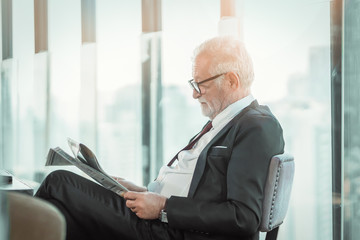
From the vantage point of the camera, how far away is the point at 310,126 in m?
2.01

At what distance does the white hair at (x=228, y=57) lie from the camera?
136 cm

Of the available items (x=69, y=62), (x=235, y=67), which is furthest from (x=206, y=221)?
(x=69, y=62)

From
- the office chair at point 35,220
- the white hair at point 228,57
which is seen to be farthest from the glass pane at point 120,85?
the office chair at point 35,220

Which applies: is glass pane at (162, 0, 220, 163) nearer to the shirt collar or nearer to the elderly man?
the shirt collar

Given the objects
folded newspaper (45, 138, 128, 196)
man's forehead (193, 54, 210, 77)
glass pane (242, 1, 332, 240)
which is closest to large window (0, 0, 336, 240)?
glass pane (242, 1, 332, 240)

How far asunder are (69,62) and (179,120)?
1.21 m

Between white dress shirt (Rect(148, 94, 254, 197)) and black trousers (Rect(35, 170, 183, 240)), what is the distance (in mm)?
194

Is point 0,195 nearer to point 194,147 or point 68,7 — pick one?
point 194,147

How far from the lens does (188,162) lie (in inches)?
55.2

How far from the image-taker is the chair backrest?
3.67ft

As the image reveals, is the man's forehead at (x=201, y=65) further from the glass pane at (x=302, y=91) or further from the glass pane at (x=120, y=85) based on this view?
the glass pane at (x=120, y=85)

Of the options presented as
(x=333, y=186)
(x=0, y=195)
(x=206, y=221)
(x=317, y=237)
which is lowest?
(x=317, y=237)

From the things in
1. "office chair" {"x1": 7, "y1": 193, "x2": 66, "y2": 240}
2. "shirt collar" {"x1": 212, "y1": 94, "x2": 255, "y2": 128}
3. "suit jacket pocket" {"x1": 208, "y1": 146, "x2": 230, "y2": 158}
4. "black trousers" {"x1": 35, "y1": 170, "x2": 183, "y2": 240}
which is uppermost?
"shirt collar" {"x1": 212, "y1": 94, "x2": 255, "y2": 128}

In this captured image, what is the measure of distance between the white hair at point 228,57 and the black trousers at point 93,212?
526 millimetres
